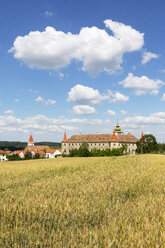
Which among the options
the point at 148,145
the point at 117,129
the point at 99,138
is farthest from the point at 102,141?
the point at 148,145

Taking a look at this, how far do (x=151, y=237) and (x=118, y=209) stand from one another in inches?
60.6

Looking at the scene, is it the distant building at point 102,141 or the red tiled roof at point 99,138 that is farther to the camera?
the red tiled roof at point 99,138

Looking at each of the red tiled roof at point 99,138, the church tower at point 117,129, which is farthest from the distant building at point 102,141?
the church tower at point 117,129

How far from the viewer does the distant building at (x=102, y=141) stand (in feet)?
325

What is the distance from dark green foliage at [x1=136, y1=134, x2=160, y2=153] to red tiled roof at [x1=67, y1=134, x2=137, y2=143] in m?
31.6

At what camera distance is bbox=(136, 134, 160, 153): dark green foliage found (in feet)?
215

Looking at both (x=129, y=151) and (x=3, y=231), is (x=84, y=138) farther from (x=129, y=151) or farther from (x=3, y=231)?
(x=3, y=231)

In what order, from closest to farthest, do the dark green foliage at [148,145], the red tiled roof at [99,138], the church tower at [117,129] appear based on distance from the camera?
1. the dark green foliage at [148,145]
2. the red tiled roof at [99,138]
3. the church tower at [117,129]

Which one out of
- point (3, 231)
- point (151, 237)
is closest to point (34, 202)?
point (3, 231)

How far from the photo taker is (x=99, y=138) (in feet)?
340

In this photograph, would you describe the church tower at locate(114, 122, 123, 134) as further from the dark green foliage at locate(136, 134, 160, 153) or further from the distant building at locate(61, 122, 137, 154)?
the dark green foliage at locate(136, 134, 160, 153)

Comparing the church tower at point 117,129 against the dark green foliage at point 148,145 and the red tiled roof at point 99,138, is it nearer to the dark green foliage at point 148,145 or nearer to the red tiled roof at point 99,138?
the red tiled roof at point 99,138

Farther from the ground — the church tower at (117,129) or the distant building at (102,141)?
the church tower at (117,129)

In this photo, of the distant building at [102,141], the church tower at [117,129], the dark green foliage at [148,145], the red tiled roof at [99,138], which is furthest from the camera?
the church tower at [117,129]
